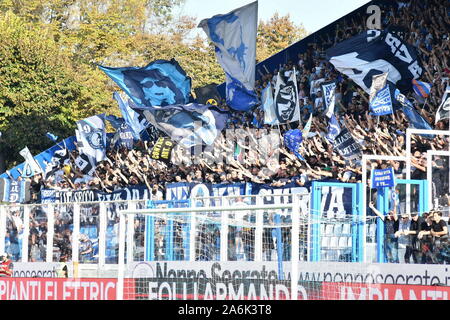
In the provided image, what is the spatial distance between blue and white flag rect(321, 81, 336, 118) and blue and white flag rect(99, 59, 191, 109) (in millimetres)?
6534

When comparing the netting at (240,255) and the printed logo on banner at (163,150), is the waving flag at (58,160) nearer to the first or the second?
the printed logo on banner at (163,150)

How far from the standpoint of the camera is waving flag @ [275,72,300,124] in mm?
26141

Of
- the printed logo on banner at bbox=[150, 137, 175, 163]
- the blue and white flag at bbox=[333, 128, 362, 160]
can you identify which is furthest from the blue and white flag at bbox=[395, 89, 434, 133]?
the printed logo on banner at bbox=[150, 137, 175, 163]

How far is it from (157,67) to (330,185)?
12.0m

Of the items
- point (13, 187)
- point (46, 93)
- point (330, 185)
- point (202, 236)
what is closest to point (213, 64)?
point (46, 93)

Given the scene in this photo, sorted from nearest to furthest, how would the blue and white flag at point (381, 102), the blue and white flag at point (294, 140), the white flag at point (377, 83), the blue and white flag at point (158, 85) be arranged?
the blue and white flag at point (381, 102), the white flag at point (377, 83), the blue and white flag at point (294, 140), the blue and white flag at point (158, 85)

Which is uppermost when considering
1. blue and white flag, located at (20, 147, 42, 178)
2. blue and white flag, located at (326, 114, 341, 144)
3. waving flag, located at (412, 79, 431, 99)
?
waving flag, located at (412, 79, 431, 99)

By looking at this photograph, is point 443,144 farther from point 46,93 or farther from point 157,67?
point 46,93

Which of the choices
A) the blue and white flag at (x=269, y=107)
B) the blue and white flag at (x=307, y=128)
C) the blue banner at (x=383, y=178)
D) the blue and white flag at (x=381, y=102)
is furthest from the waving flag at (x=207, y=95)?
the blue banner at (x=383, y=178)

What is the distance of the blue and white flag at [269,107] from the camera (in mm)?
26859

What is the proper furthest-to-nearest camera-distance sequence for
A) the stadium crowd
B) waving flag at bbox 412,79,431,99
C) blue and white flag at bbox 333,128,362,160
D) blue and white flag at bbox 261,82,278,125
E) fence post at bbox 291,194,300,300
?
blue and white flag at bbox 261,82,278,125 < waving flag at bbox 412,79,431,99 < blue and white flag at bbox 333,128,362,160 < the stadium crowd < fence post at bbox 291,194,300,300

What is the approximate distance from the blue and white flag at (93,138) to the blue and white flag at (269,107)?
7.05m

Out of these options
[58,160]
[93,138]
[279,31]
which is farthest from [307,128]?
[279,31]

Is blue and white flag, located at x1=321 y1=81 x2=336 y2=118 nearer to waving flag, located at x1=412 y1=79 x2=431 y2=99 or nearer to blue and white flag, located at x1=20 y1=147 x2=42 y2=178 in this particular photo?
waving flag, located at x1=412 y1=79 x2=431 y2=99
